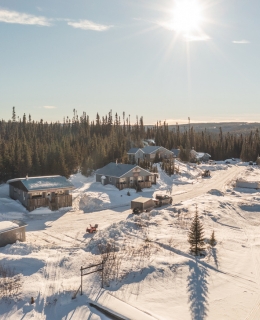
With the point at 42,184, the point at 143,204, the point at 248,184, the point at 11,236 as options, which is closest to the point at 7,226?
the point at 11,236

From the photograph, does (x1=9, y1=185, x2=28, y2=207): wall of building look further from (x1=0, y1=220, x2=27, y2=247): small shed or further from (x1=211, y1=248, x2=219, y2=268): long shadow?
(x1=211, y1=248, x2=219, y2=268): long shadow

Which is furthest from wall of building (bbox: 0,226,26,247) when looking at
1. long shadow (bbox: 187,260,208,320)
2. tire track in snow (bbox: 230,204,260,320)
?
tire track in snow (bbox: 230,204,260,320)

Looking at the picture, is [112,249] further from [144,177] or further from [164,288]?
[144,177]

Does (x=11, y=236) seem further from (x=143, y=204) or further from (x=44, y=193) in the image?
(x=143, y=204)

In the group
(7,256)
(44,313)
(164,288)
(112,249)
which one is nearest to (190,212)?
(112,249)

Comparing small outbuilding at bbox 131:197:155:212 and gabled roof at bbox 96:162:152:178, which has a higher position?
gabled roof at bbox 96:162:152:178

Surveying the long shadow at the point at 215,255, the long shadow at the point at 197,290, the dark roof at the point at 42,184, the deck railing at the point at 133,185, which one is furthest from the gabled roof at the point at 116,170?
the long shadow at the point at 197,290

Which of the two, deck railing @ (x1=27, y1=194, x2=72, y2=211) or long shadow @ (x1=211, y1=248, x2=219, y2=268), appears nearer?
long shadow @ (x1=211, y1=248, x2=219, y2=268)
